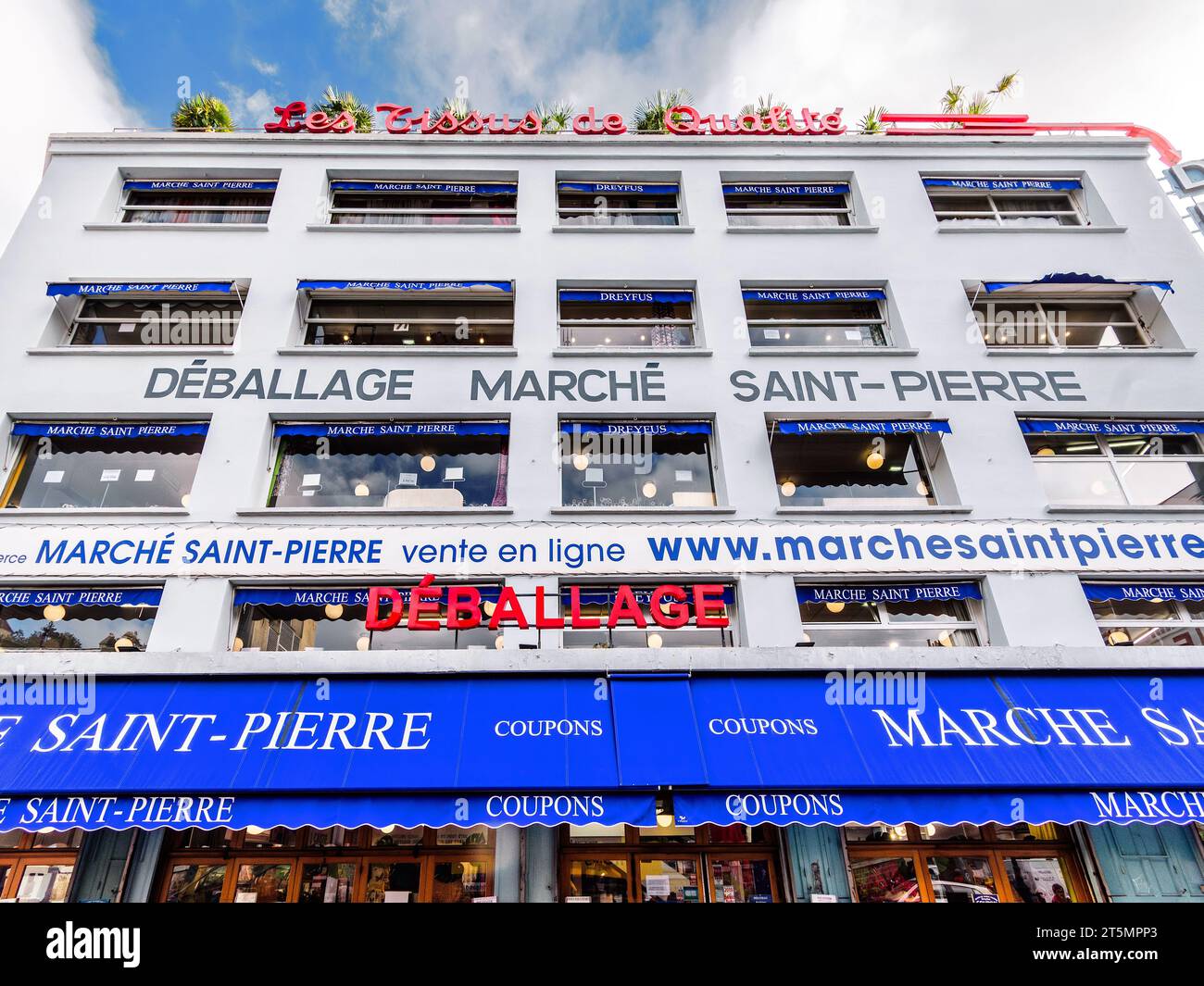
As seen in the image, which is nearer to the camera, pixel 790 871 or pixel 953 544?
pixel 790 871

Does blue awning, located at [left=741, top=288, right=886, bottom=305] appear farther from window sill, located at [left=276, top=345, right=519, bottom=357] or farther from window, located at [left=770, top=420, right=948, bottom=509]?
window sill, located at [left=276, top=345, right=519, bottom=357]

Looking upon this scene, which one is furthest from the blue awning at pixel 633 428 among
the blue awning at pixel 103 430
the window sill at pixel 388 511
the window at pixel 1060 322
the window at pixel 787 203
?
the blue awning at pixel 103 430

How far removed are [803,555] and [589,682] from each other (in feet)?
13.3

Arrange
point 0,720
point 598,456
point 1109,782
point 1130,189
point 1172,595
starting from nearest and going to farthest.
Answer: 1. point 1109,782
2. point 0,720
3. point 1172,595
4. point 598,456
5. point 1130,189

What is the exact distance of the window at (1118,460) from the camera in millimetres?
11172

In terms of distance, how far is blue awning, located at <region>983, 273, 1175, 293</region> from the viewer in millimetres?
12297

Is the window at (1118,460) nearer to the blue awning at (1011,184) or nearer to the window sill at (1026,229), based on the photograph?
the window sill at (1026,229)

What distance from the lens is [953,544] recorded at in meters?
10.3

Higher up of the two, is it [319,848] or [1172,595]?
[1172,595]

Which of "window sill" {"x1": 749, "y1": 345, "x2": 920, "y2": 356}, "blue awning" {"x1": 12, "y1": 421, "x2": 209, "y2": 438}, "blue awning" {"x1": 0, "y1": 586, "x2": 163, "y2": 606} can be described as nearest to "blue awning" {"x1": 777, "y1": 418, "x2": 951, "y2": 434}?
"window sill" {"x1": 749, "y1": 345, "x2": 920, "y2": 356}

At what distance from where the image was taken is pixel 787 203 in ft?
48.5
